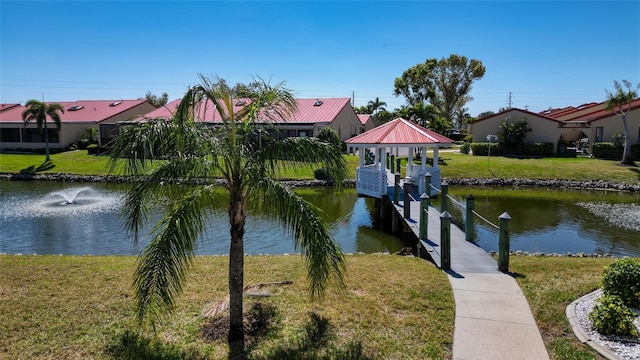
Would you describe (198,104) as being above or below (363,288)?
above

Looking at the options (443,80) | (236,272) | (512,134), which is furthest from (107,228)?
(443,80)

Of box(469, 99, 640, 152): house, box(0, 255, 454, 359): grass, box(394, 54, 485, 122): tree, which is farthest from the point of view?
box(394, 54, 485, 122): tree

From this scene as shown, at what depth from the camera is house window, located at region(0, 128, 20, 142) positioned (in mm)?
45531

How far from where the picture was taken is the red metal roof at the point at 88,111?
148 feet

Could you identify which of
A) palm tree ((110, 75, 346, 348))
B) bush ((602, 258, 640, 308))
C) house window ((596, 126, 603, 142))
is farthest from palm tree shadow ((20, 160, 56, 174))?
Answer: house window ((596, 126, 603, 142))

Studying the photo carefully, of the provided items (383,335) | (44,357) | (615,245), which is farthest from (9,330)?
(615,245)

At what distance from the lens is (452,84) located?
6053 cm

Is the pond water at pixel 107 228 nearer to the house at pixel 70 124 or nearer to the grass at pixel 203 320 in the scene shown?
the grass at pixel 203 320

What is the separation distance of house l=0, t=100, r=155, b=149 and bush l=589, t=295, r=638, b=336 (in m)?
44.3

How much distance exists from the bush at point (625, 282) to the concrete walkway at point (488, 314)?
4.46 feet

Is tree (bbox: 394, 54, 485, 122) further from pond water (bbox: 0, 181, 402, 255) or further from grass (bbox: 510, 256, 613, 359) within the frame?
grass (bbox: 510, 256, 613, 359)

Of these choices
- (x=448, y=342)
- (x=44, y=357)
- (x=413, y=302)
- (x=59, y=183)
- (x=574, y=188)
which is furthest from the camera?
(x=59, y=183)

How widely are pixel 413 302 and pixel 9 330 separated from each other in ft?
21.9

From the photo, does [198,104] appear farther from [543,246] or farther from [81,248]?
[543,246]
